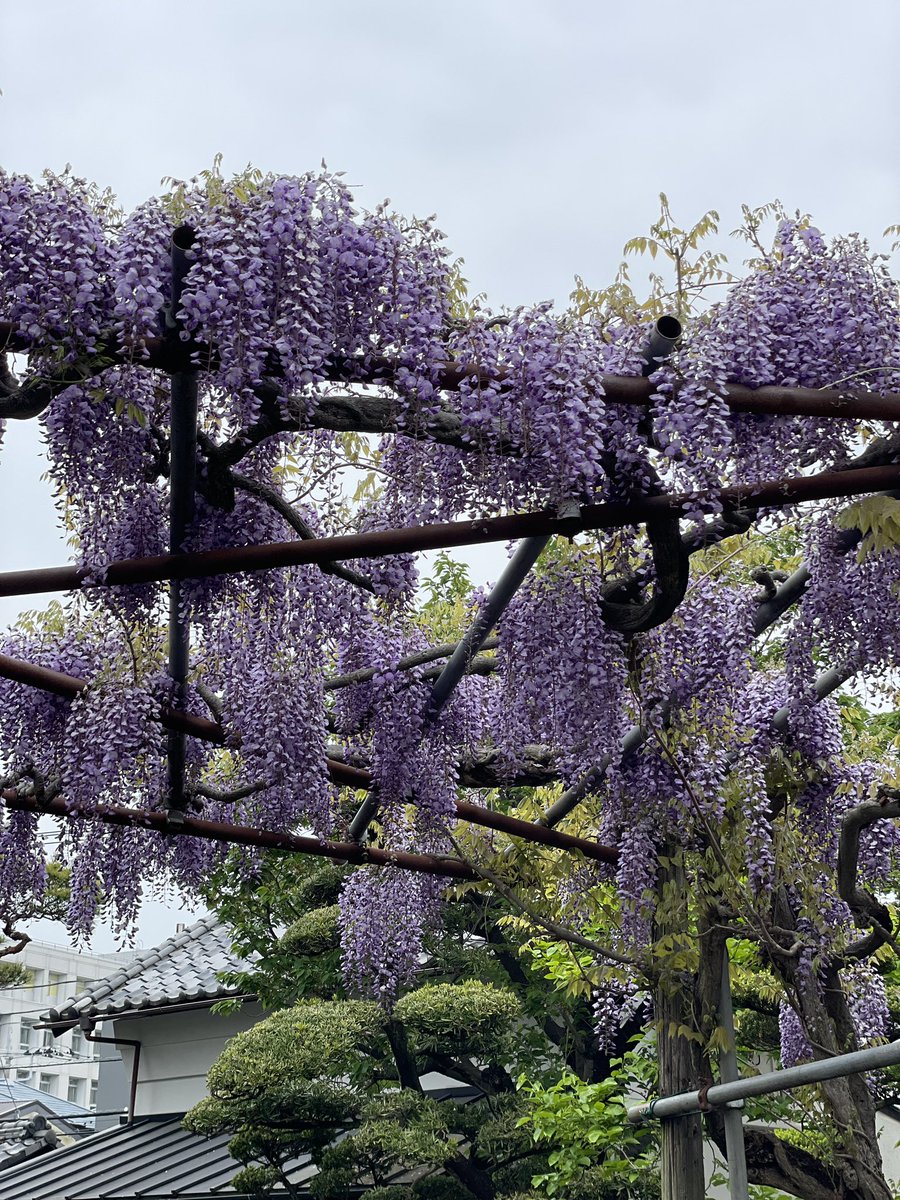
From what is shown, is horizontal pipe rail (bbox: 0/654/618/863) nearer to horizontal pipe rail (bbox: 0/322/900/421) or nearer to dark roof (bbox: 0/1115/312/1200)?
horizontal pipe rail (bbox: 0/322/900/421)

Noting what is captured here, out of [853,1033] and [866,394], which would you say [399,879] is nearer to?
[853,1033]

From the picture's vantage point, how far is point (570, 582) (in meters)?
3.58

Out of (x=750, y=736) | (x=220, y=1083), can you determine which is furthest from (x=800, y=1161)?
(x=220, y=1083)

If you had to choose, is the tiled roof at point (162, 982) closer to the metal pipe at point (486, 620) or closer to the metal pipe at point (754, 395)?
the metal pipe at point (486, 620)

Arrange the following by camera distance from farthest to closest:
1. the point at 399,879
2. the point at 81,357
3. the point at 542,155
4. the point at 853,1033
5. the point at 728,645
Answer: the point at 399,879, the point at 853,1033, the point at 728,645, the point at 542,155, the point at 81,357

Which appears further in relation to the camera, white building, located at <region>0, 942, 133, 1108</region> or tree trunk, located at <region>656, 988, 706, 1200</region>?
white building, located at <region>0, 942, 133, 1108</region>

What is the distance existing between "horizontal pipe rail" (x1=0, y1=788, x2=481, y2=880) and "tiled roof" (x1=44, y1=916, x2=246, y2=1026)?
627 centimetres

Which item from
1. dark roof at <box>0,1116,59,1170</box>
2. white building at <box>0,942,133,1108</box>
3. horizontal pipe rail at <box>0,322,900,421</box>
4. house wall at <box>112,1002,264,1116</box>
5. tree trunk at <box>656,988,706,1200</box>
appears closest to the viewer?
horizontal pipe rail at <box>0,322,900,421</box>

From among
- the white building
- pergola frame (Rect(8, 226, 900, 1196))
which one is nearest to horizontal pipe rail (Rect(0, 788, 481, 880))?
pergola frame (Rect(8, 226, 900, 1196))

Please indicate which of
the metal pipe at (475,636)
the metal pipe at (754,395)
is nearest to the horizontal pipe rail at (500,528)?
the metal pipe at (754,395)

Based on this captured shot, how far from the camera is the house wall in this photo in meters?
11.4

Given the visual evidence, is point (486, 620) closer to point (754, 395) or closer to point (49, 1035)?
point (754, 395)

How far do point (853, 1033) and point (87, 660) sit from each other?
3.13 metres

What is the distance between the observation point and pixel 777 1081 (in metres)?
3.56
